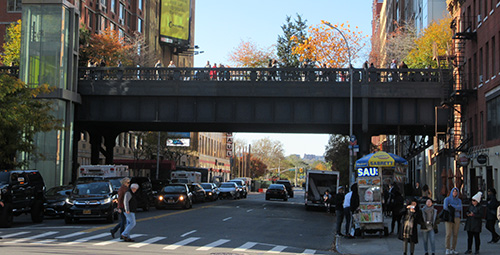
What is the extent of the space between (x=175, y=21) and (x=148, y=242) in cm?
8116

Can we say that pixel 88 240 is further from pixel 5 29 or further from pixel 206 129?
pixel 5 29

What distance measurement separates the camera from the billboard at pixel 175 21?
95125mm

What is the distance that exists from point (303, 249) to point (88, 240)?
6080mm

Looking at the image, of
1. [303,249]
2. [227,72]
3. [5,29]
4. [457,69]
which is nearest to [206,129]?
[227,72]

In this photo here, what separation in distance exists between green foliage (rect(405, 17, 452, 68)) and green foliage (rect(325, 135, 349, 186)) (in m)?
13.4

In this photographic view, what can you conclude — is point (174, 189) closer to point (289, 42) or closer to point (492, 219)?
point (492, 219)

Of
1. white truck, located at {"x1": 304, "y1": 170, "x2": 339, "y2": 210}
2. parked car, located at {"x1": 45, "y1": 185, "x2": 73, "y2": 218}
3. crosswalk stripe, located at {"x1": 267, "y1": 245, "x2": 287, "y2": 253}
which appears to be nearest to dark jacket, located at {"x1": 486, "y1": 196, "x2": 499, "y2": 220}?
crosswalk stripe, located at {"x1": 267, "y1": 245, "x2": 287, "y2": 253}

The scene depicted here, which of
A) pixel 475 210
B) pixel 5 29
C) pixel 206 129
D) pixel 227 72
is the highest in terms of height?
pixel 5 29

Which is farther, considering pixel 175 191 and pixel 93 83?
pixel 93 83

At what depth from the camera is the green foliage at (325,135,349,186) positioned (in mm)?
68438

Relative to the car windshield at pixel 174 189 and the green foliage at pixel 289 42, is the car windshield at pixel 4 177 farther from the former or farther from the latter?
the green foliage at pixel 289 42

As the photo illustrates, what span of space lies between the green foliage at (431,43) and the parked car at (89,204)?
3372cm

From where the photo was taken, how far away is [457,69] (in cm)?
4091

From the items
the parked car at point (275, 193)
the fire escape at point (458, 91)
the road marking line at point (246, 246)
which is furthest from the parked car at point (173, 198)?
the parked car at point (275, 193)
